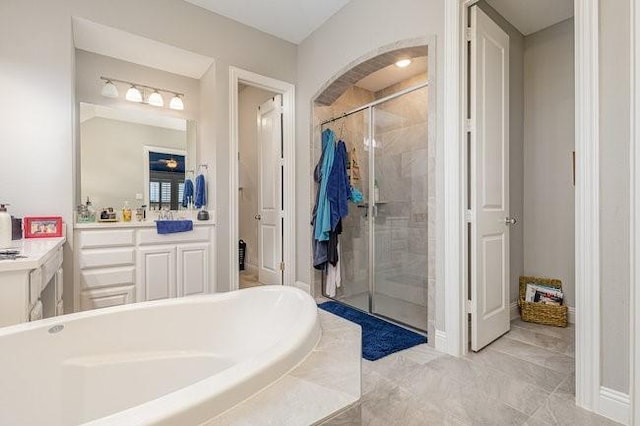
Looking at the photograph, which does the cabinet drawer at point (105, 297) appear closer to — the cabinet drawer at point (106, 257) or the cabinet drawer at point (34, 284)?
the cabinet drawer at point (106, 257)

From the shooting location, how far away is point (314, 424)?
704 mm

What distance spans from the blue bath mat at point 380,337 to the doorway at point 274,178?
1.03 m

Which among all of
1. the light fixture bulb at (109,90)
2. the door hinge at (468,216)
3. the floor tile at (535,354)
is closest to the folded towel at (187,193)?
the light fixture bulb at (109,90)

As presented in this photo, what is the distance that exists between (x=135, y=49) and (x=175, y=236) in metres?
1.74

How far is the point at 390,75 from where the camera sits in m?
3.71

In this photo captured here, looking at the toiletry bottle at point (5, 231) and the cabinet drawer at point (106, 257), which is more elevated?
the toiletry bottle at point (5, 231)

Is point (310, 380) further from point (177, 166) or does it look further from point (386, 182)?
point (177, 166)

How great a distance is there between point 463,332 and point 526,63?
100 inches

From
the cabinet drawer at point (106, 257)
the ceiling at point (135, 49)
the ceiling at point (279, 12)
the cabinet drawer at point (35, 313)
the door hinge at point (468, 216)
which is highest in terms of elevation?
the ceiling at point (279, 12)

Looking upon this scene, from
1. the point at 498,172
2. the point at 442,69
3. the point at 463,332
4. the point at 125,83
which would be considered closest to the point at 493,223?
the point at 498,172

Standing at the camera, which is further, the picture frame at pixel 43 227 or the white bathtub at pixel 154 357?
the picture frame at pixel 43 227

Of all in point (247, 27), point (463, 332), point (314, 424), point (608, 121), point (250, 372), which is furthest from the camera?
point (247, 27)

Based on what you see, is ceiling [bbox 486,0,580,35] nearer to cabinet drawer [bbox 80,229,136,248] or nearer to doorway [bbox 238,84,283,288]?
doorway [bbox 238,84,283,288]

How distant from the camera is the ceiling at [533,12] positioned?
2.35m
